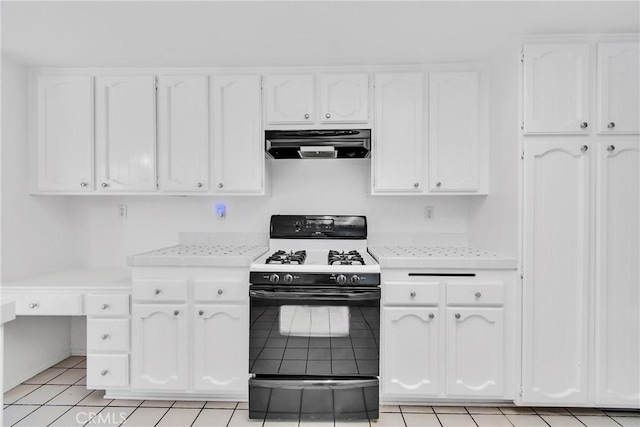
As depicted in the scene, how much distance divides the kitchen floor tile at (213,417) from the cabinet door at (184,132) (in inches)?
56.9

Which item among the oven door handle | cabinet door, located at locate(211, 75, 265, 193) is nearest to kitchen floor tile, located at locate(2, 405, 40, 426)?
the oven door handle

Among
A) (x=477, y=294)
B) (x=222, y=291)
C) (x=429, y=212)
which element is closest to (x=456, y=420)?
(x=477, y=294)

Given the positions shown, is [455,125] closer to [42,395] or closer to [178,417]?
[178,417]

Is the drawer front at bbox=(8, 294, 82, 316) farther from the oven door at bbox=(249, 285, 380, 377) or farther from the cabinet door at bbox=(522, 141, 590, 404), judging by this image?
the cabinet door at bbox=(522, 141, 590, 404)

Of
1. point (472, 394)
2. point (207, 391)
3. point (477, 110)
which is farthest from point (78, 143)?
point (472, 394)

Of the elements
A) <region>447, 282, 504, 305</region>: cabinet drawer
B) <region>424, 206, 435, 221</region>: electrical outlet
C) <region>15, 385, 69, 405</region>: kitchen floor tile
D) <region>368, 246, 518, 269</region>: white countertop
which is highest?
<region>424, 206, 435, 221</region>: electrical outlet

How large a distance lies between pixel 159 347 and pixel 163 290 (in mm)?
355

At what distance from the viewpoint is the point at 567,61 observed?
222 centimetres

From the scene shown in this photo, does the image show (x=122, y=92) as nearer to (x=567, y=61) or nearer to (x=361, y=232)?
(x=361, y=232)

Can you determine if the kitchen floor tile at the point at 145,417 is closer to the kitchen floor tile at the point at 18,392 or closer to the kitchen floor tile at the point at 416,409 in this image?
the kitchen floor tile at the point at 18,392

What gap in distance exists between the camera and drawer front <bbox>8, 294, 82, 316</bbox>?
2.41 metres

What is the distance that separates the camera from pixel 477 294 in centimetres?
225

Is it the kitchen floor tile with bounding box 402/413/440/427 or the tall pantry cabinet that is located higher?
Result: the tall pantry cabinet

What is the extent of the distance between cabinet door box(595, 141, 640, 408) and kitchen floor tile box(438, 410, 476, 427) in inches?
30.3
